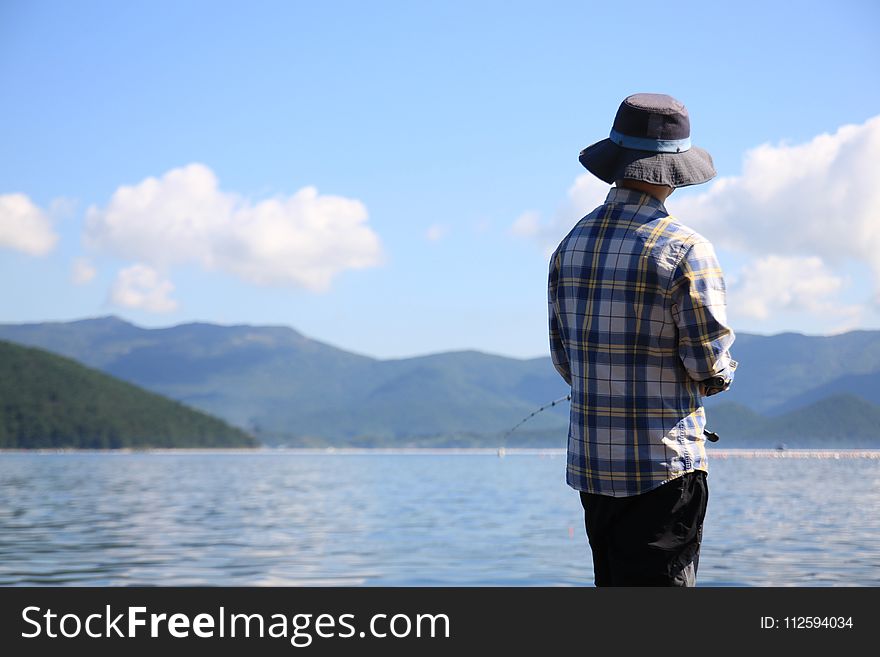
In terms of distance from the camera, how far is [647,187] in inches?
134

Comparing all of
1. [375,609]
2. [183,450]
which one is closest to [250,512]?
[375,609]

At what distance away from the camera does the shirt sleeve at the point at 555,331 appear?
351 centimetres

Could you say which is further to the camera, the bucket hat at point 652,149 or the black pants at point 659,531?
the bucket hat at point 652,149

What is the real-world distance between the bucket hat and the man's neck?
0.02 meters

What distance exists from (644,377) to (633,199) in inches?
21.3

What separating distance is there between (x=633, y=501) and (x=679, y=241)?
2.38 ft

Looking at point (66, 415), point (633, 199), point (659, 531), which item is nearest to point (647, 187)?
point (633, 199)

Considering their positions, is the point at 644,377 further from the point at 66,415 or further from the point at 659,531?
the point at 66,415

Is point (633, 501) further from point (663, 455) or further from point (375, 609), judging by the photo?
point (375, 609)

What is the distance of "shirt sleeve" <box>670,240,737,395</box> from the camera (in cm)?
316

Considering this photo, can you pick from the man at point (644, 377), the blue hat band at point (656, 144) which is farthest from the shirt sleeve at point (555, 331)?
the blue hat band at point (656, 144)

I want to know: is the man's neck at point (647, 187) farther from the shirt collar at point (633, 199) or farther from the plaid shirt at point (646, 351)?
the plaid shirt at point (646, 351)

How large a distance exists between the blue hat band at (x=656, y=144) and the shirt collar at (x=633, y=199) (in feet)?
0.44

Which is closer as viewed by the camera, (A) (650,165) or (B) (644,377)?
(B) (644,377)
